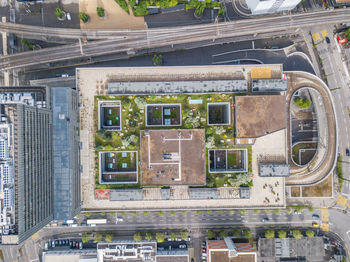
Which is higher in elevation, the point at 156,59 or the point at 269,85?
the point at 156,59

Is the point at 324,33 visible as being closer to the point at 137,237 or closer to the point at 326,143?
the point at 326,143

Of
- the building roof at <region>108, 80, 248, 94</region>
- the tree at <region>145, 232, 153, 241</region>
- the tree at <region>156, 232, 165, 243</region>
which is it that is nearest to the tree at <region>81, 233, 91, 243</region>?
the tree at <region>145, 232, 153, 241</region>

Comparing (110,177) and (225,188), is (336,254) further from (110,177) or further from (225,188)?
(110,177)

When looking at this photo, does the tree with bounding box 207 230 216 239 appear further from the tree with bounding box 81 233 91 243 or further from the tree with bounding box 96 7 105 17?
the tree with bounding box 96 7 105 17

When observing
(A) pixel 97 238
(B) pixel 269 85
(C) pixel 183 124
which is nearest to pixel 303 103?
(B) pixel 269 85

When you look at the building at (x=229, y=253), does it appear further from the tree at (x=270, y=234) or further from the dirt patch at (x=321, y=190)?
the dirt patch at (x=321, y=190)

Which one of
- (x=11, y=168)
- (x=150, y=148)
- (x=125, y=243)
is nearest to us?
(x=11, y=168)

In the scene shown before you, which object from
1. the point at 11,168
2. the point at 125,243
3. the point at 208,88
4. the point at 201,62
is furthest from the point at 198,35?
the point at 125,243
